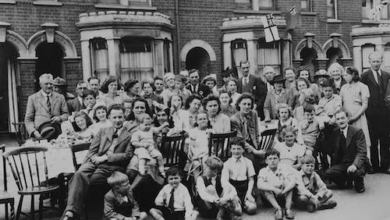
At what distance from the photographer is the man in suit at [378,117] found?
788cm

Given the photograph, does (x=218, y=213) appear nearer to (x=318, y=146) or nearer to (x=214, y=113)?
(x=214, y=113)

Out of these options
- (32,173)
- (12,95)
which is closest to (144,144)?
(32,173)

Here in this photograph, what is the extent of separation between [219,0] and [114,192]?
11203 millimetres

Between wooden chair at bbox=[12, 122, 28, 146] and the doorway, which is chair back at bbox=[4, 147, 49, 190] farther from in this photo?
the doorway

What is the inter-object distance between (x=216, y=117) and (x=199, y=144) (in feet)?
1.73

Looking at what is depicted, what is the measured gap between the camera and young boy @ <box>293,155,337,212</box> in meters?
6.07

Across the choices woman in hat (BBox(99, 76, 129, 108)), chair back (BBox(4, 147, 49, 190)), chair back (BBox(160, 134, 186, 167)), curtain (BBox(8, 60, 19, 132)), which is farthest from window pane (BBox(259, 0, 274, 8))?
chair back (BBox(4, 147, 49, 190))

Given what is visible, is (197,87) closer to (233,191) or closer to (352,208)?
(233,191)

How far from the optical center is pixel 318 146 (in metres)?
7.29

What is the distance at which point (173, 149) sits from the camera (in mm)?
6230

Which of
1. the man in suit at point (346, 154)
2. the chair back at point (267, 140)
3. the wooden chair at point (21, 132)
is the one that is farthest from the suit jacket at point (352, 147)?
the wooden chair at point (21, 132)

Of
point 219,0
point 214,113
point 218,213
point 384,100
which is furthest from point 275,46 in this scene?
point 218,213

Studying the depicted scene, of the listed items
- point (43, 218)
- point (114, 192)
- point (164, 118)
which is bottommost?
point (43, 218)

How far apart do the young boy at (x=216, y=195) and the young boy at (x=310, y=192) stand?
3.12 feet
